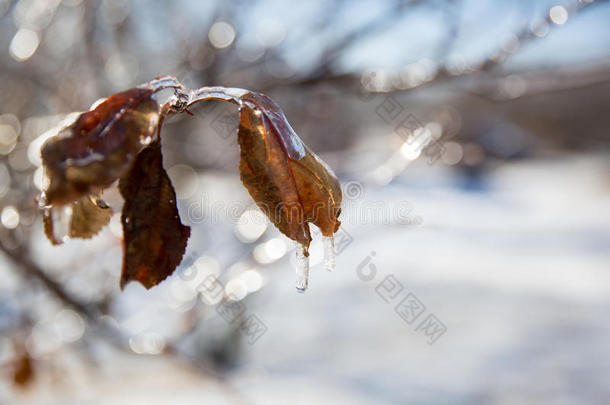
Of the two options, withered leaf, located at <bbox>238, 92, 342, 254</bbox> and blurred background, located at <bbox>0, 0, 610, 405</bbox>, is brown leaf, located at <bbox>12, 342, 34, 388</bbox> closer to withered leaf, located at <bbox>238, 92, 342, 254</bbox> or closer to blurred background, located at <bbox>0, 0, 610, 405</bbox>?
blurred background, located at <bbox>0, 0, 610, 405</bbox>

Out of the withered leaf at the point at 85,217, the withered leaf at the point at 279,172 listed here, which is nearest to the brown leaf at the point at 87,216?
the withered leaf at the point at 85,217

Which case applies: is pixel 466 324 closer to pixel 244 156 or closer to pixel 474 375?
pixel 474 375

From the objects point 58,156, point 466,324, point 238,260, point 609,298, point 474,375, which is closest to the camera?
point 58,156

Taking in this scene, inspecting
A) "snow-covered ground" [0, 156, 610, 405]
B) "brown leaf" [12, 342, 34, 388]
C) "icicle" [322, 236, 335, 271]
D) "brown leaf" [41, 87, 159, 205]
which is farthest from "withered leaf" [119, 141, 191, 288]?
"brown leaf" [12, 342, 34, 388]

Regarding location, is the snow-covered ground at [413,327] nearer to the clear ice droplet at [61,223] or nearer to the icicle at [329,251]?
the icicle at [329,251]

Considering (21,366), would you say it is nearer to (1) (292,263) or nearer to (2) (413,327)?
(1) (292,263)

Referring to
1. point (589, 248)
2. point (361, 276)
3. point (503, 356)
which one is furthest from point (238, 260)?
point (589, 248)
